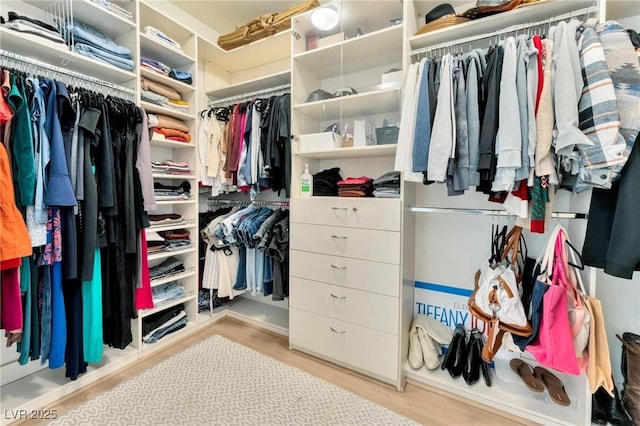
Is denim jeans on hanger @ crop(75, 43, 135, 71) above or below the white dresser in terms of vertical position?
above

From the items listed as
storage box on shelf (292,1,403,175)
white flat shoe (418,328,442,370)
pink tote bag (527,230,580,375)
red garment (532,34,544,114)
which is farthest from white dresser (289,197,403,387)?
red garment (532,34,544,114)

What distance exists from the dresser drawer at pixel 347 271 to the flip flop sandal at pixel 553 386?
0.96m

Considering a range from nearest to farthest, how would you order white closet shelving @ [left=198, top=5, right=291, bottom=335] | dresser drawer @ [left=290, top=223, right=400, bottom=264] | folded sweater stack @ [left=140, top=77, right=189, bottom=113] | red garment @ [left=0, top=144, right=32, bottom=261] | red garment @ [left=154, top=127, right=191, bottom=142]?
1. red garment @ [left=0, top=144, right=32, bottom=261]
2. dresser drawer @ [left=290, top=223, right=400, bottom=264]
3. folded sweater stack @ [left=140, top=77, right=189, bottom=113]
4. red garment @ [left=154, top=127, right=191, bottom=142]
5. white closet shelving @ [left=198, top=5, right=291, bottom=335]

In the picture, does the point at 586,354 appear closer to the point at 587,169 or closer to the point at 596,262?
the point at 596,262

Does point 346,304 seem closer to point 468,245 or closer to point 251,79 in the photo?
point 468,245

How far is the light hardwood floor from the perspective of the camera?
1.49 meters

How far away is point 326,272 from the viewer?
1888 mm

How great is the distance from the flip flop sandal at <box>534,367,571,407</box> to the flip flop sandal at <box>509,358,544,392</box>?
3 centimetres

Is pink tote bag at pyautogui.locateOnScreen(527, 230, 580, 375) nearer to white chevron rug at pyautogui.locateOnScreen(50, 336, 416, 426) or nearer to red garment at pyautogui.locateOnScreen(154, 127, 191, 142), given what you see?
white chevron rug at pyautogui.locateOnScreen(50, 336, 416, 426)

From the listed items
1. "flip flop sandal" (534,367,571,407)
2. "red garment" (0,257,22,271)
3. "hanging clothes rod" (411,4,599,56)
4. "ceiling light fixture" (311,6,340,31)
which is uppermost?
"ceiling light fixture" (311,6,340,31)


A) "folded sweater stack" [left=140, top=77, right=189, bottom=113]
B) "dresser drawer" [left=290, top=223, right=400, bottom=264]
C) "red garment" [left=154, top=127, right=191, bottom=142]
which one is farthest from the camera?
"red garment" [left=154, top=127, right=191, bottom=142]

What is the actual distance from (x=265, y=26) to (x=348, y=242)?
1.84m

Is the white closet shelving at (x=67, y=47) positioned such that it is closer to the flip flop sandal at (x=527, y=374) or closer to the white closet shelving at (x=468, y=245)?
the white closet shelving at (x=468, y=245)

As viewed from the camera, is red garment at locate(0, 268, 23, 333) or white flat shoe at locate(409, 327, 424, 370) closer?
red garment at locate(0, 268, 23, 333)
